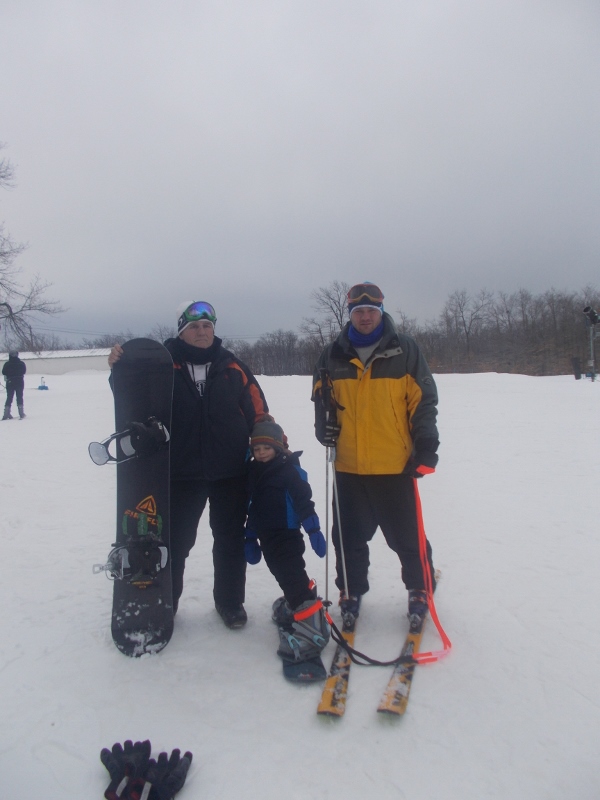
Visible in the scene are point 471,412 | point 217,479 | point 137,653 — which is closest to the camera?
point 137,653

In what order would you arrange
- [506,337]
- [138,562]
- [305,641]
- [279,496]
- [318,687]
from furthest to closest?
[506,337] < [279,496] < [138,562] < [305,641] < [318,687]

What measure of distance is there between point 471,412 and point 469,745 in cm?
1139

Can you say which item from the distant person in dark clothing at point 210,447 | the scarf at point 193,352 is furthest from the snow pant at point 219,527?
the scarf at point 193,352

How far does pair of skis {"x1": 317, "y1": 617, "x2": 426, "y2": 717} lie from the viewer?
2387mm

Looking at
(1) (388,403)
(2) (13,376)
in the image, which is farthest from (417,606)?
(2) (13,376)

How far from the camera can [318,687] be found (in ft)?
8.52

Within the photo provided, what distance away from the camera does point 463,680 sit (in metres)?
2.61

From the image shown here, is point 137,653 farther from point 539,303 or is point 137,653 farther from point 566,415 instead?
point 539,303

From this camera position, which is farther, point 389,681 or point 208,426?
point 208,426

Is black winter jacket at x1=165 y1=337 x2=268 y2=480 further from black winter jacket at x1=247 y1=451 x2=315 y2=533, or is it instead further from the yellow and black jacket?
the yellow and black jacket

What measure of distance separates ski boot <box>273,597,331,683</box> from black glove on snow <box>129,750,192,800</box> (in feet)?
2.47

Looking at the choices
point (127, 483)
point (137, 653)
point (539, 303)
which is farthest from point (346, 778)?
point (539, 303)

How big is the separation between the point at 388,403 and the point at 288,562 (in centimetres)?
111

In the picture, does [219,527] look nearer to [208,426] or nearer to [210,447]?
[210,447]
